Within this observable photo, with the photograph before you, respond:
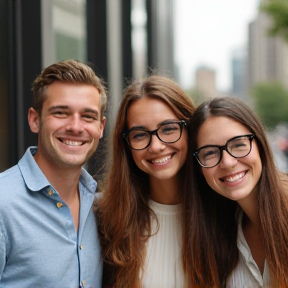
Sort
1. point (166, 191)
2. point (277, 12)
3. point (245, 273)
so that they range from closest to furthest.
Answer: point (245, 273)
point (166, 191)
point (277, 12)

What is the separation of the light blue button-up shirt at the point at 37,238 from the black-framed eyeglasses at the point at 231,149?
0.78 metres

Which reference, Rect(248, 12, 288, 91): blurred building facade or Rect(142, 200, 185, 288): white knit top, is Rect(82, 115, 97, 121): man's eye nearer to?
Rect(142, 200, 185, 288): white knit top

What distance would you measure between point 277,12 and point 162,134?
9309 millimetres

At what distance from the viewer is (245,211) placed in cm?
275

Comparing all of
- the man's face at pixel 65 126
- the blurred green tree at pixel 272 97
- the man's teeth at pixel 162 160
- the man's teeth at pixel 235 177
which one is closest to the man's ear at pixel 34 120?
the man's face at pixel 65 126

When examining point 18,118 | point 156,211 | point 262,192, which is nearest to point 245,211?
point 262,192

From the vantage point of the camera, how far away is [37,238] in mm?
2350

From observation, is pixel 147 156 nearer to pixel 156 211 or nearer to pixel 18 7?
pixel 156 211

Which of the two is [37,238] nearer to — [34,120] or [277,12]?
[34,120]

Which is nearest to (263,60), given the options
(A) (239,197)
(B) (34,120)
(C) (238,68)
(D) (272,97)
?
(C) (238,68)

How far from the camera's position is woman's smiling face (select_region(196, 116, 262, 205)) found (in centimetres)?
253

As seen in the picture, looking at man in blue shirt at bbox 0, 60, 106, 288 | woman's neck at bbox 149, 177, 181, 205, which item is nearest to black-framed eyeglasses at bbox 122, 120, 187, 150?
man in blue shirt at bbox 0, 60, 106, 288

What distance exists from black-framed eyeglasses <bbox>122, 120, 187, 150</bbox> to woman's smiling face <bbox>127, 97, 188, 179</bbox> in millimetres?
19

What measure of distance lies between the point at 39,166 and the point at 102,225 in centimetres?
60
